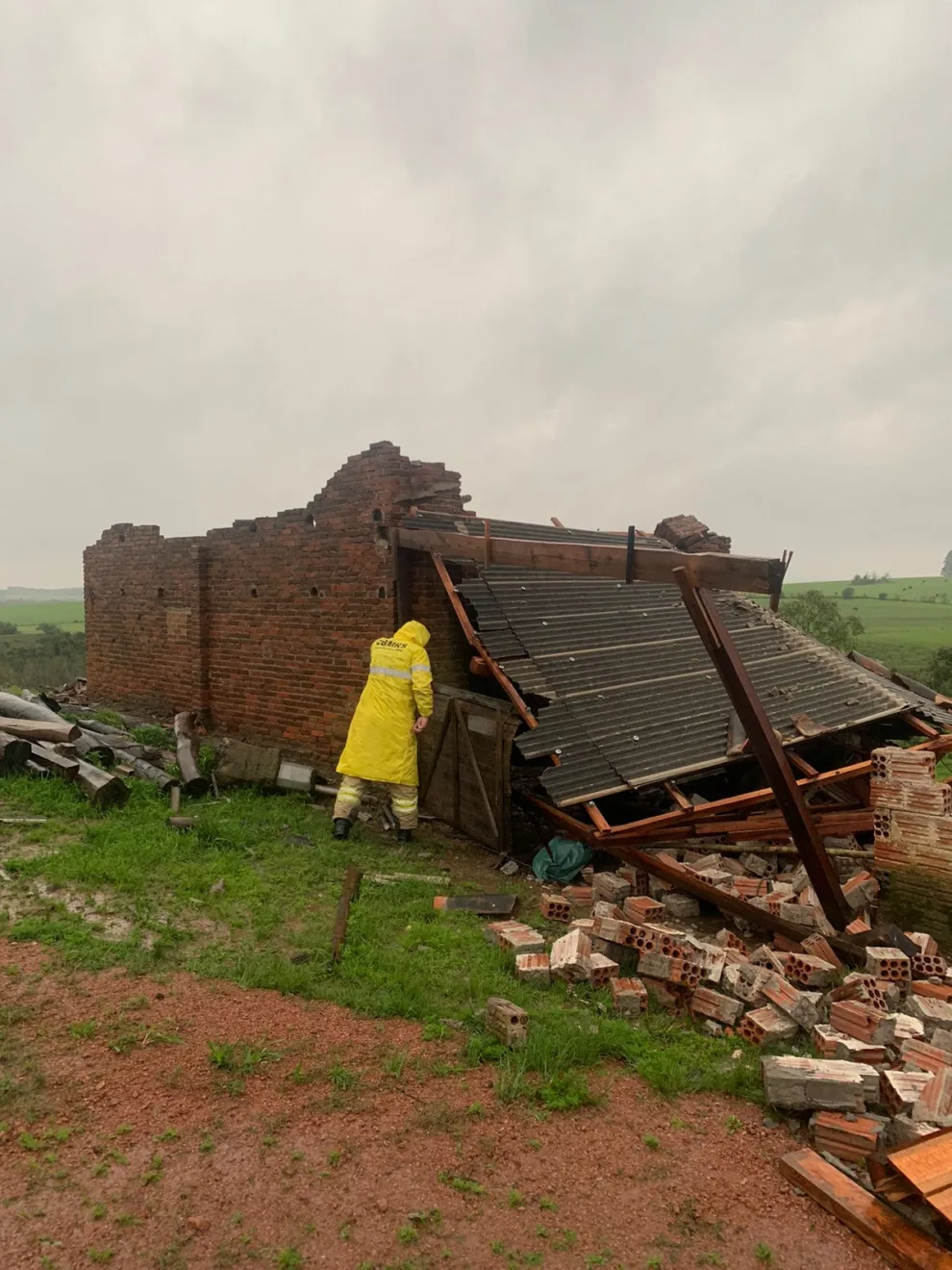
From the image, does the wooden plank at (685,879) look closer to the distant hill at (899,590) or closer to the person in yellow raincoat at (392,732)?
the person in yellow raincoat at (392,732)

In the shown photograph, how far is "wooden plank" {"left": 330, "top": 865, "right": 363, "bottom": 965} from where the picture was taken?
480 centimetres

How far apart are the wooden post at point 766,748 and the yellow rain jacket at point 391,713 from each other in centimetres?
301

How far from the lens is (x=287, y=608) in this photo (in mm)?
9258

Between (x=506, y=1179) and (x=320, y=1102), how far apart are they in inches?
37.8

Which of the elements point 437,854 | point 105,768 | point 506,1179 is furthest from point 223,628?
point 506,1179

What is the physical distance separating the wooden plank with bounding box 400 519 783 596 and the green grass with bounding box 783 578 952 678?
10433 mm

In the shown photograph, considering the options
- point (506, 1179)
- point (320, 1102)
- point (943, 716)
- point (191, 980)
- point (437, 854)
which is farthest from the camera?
point (943, 716)

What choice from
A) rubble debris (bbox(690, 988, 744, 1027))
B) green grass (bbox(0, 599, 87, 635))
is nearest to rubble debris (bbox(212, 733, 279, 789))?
rubble debris (bbox(690, 988, 744, 1027))

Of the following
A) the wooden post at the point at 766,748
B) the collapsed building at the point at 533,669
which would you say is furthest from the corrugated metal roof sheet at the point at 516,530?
the wooden post at the point at 766,748

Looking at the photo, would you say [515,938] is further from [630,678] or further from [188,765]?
Answer: [188,765]

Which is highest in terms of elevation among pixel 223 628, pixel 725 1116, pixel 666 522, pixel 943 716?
pixel 666 522

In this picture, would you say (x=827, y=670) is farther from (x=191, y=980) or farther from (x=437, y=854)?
(x=191, y=980)

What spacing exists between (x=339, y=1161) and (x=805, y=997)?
2772 millimetres

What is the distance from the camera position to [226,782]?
846cm
